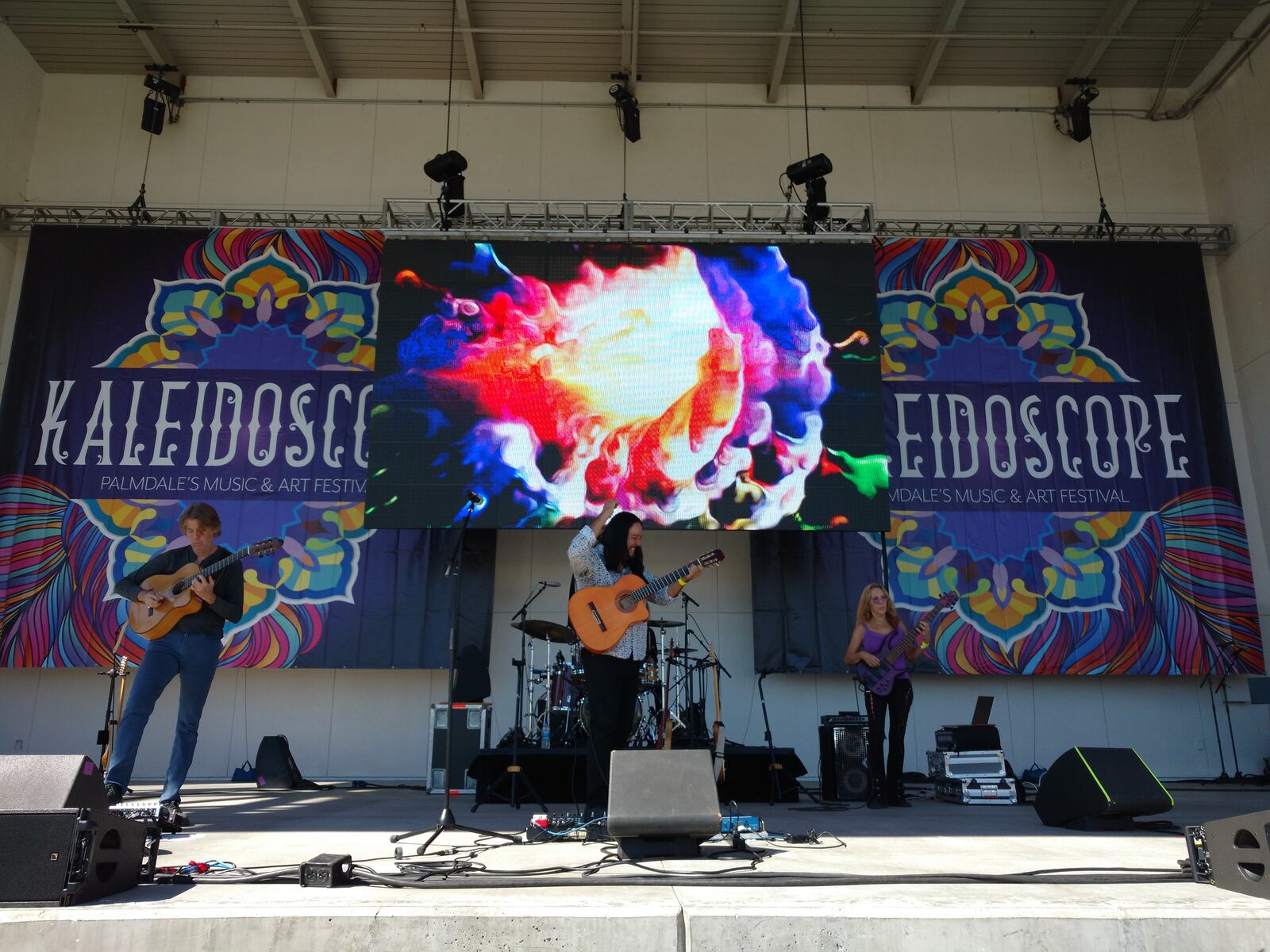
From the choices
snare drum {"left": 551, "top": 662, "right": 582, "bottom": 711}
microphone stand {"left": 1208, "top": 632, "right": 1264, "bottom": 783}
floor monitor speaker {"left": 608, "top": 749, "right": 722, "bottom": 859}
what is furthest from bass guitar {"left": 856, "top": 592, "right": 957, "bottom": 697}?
microphone stand {"left": 1208, "top": 632, "right": 1264, "bottom": 783}

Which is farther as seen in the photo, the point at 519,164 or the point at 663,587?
the point at 519,164

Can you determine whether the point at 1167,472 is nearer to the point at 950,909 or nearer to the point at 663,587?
the point at 663,587

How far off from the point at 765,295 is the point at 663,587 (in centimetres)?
345

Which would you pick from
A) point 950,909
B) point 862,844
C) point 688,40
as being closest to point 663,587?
point 862,844

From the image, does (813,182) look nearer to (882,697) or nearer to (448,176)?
(448,176)

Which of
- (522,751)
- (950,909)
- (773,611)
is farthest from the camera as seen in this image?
(773,611)

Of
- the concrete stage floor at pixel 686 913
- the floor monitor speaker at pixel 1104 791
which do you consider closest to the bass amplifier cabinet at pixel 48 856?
the concrete stage floor at pixel 686 913

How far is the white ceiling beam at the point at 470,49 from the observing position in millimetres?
7961

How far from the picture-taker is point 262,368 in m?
7.83

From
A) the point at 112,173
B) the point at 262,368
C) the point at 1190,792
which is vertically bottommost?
the point at 1190,792

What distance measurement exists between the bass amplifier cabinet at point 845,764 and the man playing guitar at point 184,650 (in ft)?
11.5

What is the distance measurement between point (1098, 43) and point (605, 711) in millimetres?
7837

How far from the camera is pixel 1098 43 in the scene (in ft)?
27.7

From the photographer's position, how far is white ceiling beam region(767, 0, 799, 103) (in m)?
7.99
